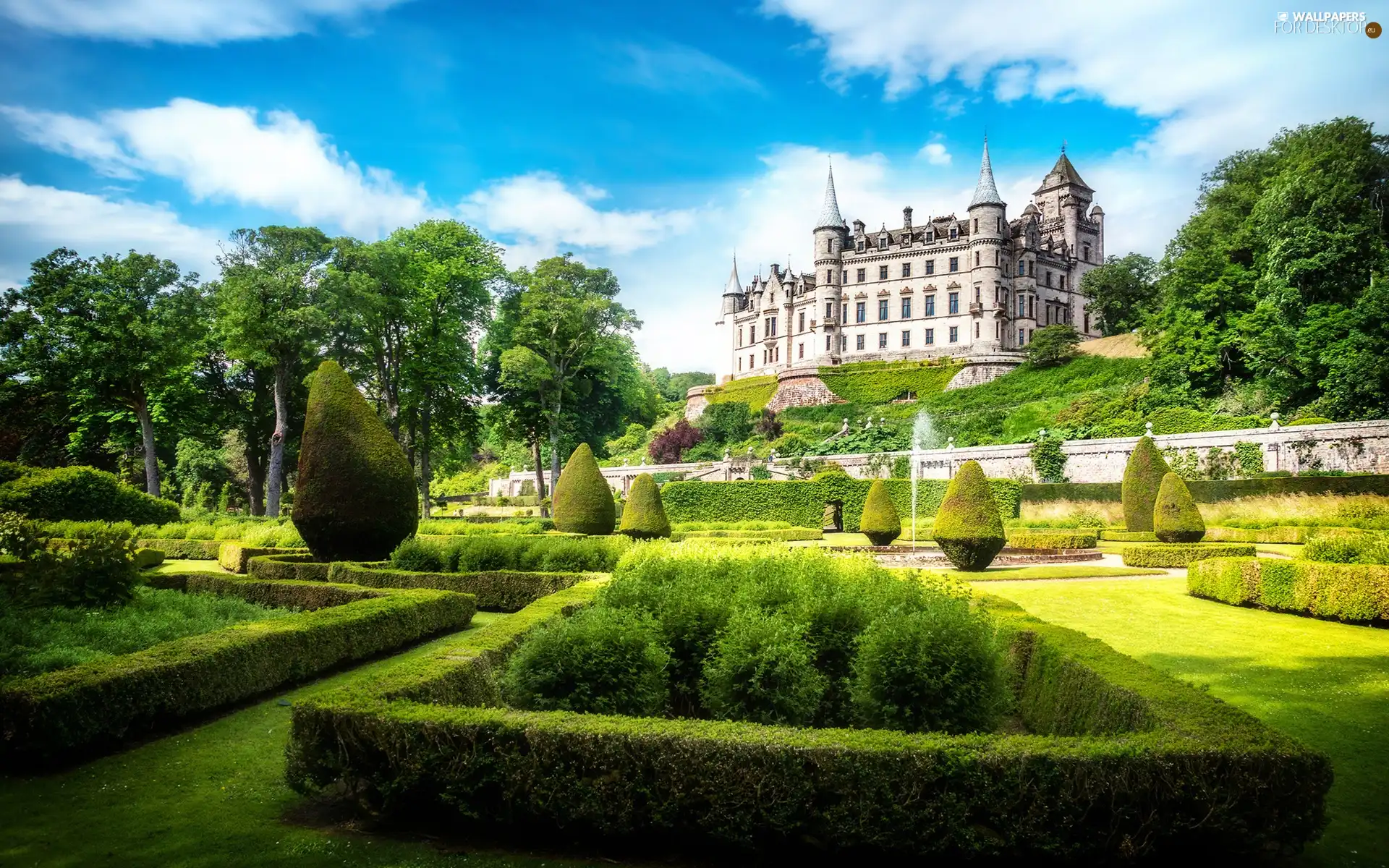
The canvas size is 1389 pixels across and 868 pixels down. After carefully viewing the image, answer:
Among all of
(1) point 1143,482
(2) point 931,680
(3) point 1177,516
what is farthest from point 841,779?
(1) point 1143,482

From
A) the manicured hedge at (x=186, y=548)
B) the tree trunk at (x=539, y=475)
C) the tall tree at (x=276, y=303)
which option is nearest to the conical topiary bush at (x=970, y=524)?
the manicured hedge at (x=186, y=548)

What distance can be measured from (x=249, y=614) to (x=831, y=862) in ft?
28.8

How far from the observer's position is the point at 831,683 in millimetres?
6625

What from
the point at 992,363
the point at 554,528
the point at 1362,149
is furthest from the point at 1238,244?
the point at 554,528

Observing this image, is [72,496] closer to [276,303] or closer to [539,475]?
[276,303]

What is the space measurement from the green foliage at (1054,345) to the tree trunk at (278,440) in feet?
160

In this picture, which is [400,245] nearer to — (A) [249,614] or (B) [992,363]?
(A) [249,614]

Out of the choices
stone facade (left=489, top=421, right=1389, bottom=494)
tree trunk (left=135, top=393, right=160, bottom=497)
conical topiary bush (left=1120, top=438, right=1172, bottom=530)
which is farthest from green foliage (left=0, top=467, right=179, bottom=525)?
conical topiary bush (left=1120, top=438, right=1172, bottom=530)

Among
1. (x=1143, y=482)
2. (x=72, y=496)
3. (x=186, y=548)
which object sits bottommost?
(x=186, y=548)

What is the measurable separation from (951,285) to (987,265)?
3418 millimetres

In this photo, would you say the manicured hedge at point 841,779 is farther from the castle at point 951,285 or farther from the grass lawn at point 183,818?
the castle at point 951,285

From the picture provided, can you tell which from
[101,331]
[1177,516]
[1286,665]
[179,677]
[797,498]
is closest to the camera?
[179,677]

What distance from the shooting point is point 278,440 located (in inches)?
1223

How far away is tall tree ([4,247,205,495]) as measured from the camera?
29.5m
